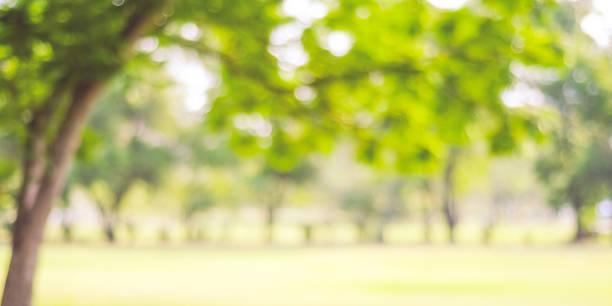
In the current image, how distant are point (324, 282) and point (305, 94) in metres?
7.16

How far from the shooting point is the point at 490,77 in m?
5.93

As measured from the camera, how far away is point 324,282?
1314 cm

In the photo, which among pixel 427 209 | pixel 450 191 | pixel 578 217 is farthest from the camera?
pixel 427 209

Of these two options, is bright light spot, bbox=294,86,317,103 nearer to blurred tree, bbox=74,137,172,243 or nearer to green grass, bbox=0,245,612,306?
green grass, bbox=0,245,612,306

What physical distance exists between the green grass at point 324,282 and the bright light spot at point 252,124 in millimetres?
3573

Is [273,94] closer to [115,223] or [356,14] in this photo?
[356,14]

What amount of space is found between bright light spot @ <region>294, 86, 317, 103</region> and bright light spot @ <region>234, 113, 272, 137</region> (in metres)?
0.86

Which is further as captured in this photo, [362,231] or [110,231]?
[362,231]

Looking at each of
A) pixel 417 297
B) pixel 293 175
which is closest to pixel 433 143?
pixel 417 297

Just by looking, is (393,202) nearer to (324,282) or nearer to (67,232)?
(67,232)

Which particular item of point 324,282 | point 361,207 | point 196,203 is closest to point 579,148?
point 361,207

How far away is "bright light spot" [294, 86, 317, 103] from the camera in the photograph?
7.12 m

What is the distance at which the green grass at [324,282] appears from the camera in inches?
397

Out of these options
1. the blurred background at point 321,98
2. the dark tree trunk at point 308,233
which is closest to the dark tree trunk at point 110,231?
the dark tree trunk at point 308,233
